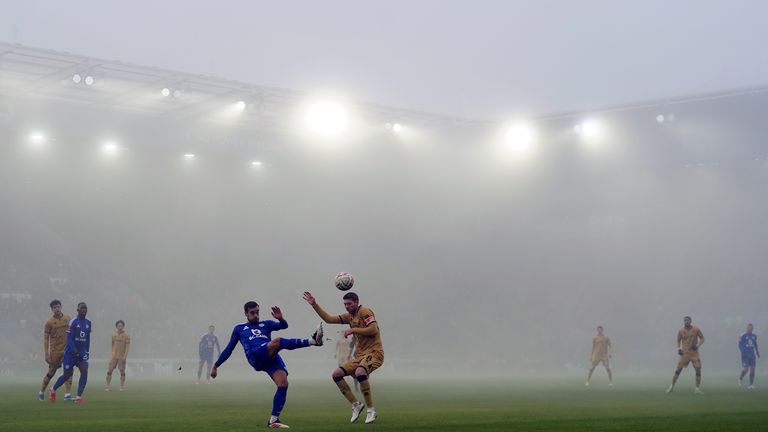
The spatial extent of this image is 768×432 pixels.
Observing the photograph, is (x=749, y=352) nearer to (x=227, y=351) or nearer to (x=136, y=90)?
(x=227, y=351)

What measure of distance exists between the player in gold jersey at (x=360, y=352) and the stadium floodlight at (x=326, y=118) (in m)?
39.1

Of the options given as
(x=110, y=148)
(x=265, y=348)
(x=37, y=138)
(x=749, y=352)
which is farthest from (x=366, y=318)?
(x=110, y=148)

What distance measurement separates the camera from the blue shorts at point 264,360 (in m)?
14.5

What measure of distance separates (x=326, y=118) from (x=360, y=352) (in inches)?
1664

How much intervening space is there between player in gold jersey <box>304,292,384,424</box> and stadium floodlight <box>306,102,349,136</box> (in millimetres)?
39123

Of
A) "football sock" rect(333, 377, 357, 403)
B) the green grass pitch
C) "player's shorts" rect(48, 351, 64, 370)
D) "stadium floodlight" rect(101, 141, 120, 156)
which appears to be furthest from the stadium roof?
"football sock" rect(333, 377, 357, 403)

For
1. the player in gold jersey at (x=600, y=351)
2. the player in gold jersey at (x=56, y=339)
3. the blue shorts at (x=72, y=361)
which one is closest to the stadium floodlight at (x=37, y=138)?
the player in gold jersey at (x=56, y=339)

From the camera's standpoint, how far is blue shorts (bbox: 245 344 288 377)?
14523 millimetres

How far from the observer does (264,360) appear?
47.9ft

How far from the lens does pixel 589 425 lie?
49.2 feet

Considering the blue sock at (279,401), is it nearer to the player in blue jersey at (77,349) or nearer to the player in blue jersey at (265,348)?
the player in blue jersey at (265,348)

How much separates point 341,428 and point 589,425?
427 cm

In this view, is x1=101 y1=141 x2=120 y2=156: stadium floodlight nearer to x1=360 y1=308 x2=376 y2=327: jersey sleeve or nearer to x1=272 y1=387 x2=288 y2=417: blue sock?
x1=360 y1=308 x2=376 y2=327: jersey sleeve

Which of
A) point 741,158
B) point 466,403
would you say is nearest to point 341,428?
point 466,403
